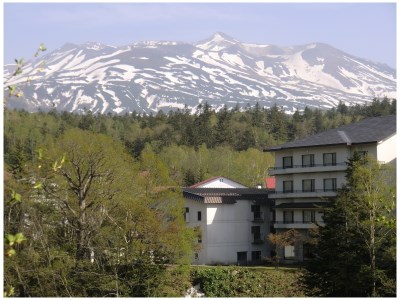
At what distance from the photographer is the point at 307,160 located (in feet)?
125

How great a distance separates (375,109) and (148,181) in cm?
4886

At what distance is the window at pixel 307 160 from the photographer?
124 ft

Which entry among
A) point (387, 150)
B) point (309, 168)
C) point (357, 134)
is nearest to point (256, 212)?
point (309, 168)

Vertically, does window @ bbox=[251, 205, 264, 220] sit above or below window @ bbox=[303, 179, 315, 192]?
below

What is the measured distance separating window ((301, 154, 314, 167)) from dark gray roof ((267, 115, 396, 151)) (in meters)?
0.61

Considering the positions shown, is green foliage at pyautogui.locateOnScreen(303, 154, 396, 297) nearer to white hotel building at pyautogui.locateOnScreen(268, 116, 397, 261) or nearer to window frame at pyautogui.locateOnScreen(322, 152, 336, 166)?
white hotel building at pyautogui.locateOnScreen(268, 116, 397, 261)

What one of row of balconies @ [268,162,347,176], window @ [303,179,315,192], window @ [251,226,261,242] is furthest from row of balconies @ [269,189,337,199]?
window @ [251,226,261,242]

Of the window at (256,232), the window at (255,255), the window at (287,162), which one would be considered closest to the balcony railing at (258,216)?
the window at (256,232)

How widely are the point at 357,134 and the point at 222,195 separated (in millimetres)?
7524

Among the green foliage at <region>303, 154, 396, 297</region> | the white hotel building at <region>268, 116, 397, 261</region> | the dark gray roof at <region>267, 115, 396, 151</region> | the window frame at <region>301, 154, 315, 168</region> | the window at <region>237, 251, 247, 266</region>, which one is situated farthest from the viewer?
the window at <region>237, 251, 247, 266</region>

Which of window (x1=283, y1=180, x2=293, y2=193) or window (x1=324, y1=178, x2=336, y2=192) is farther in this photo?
window (x1=283, y1=180, x2=293, y2=193)

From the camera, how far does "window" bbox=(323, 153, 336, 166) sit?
36.8m

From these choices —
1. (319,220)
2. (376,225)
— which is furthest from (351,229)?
(319,220)

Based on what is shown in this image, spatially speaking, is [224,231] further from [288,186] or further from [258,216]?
[288,186]
